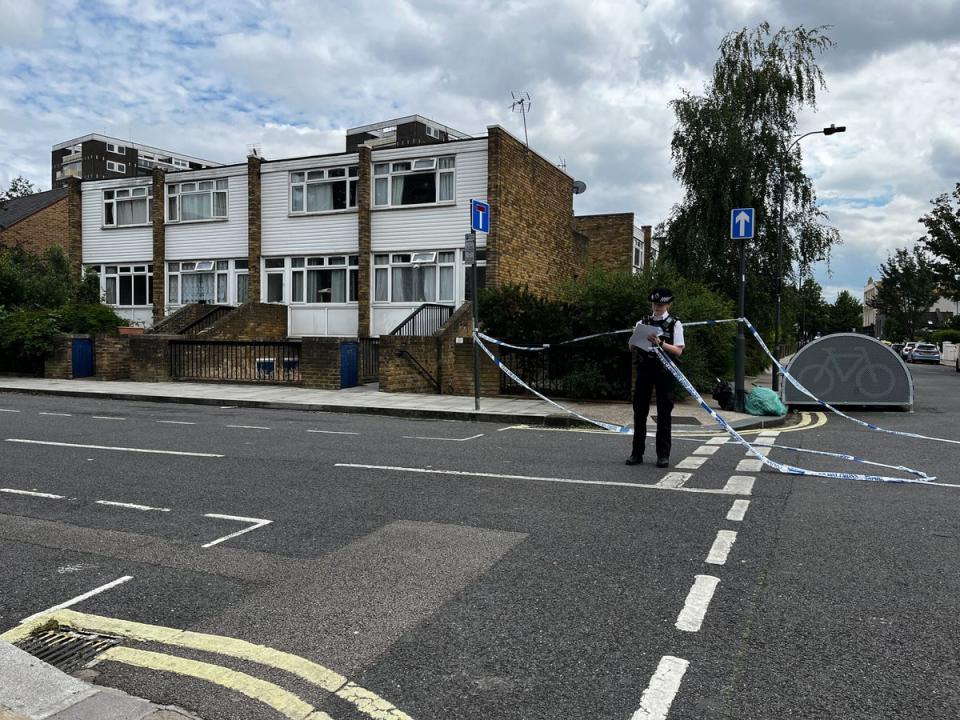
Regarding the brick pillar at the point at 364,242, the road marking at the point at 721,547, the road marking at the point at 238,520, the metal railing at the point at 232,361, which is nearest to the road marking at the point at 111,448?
the road marking at the point at 238,520

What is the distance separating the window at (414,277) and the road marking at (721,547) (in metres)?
17.8

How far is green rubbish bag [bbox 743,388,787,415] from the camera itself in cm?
1254

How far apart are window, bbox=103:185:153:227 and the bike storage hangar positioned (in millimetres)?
22783

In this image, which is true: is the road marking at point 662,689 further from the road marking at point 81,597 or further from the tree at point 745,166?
the tree at point 745,166

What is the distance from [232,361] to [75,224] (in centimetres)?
1348

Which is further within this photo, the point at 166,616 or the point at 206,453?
the point at 206,453

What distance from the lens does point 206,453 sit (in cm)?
862

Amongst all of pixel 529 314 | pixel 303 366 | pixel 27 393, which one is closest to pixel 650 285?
pixel 529 314

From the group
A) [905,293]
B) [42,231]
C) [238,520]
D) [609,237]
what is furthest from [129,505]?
[905,293]

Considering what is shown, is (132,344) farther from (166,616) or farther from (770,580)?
(770,580)

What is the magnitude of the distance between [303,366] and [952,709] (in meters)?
15.6

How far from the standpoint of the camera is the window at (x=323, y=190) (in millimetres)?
23594

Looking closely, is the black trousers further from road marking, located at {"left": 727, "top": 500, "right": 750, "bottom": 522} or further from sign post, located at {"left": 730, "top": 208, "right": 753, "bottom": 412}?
sign post, located at {"left": 730, "top": 208, "right": 753, "bottom": 412}

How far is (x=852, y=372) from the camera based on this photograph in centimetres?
1373
